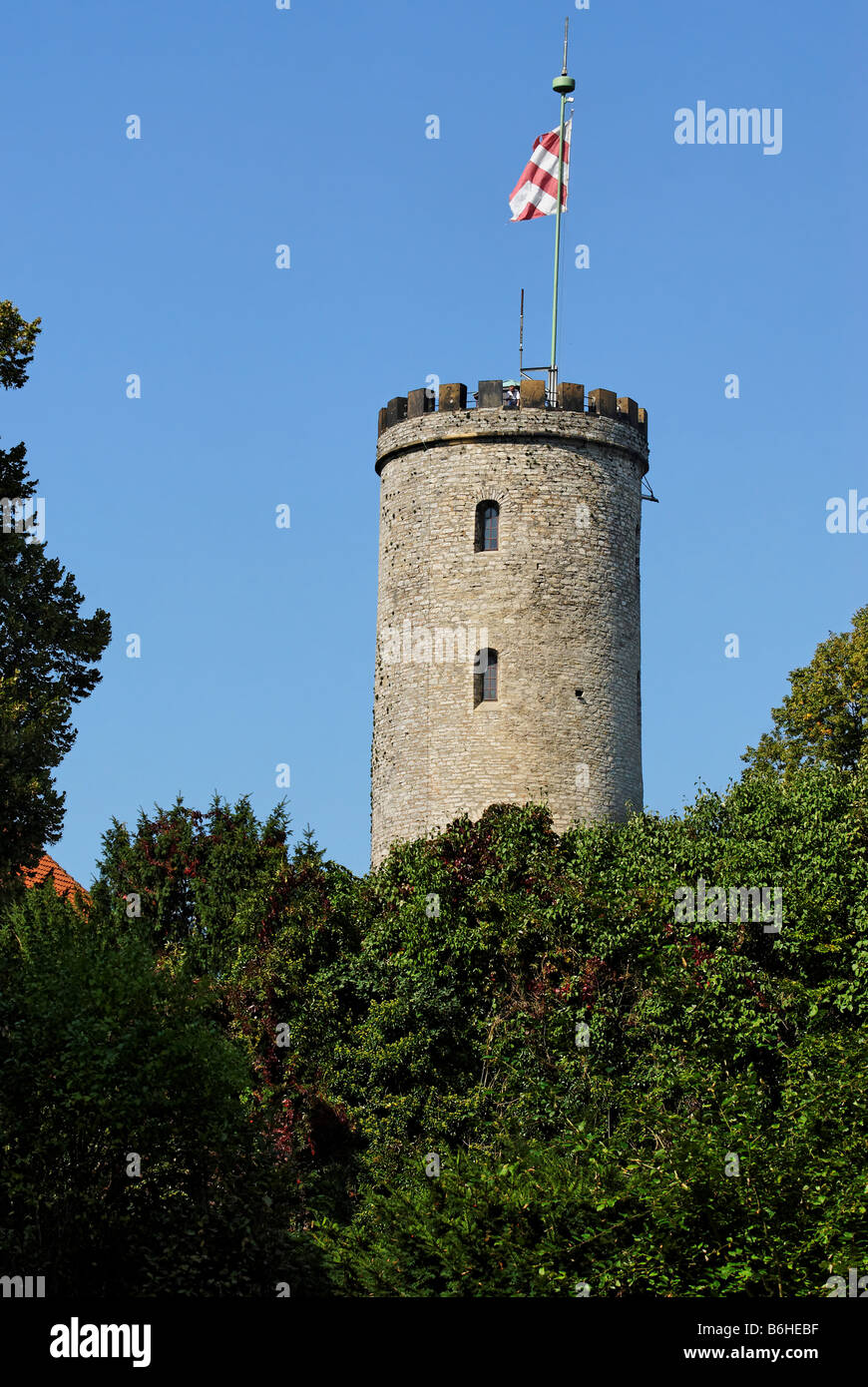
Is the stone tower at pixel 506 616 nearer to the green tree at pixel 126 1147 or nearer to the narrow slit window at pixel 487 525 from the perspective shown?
the narrow slit window at pixel 487 525

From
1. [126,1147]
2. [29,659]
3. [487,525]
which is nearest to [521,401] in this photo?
[487,525]

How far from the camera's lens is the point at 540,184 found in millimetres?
42156

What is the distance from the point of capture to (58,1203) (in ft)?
72.3

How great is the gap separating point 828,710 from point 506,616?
7.90 m

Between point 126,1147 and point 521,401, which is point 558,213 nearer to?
point 521,401

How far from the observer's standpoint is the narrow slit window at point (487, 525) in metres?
41.2

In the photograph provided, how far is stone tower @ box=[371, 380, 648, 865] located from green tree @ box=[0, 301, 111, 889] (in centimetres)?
1133

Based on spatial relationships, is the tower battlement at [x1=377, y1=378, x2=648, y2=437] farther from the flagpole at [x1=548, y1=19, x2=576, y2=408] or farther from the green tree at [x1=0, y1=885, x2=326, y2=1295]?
the green tree at [x1=0, y1=885, x2=326, y2=1295]

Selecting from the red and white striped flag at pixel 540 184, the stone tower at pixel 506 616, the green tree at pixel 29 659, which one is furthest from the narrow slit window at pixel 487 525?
the green tree at pixel 29 659

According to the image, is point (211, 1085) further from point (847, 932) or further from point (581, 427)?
point (581, 427)

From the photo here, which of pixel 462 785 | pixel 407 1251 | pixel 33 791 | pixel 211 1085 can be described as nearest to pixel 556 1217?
pixel 407 1251

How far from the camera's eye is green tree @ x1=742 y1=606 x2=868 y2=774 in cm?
4281

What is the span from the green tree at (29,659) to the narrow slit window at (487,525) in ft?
39.6

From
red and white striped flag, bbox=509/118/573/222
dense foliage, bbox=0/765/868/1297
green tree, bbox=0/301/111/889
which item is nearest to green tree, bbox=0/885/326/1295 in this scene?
dense foliage, bbox=0/765/868/1297
